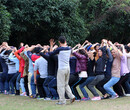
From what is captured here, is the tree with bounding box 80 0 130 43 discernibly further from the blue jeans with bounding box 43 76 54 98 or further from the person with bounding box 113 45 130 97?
the blue jeans with bounding box 43 76 54 98

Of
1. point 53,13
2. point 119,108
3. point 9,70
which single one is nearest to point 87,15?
point 53,13

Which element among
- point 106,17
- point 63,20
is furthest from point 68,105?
point 106,17

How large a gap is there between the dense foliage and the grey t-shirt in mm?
6052

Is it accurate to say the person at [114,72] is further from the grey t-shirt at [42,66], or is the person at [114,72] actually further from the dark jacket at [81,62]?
the grey t-shirt at [42,66]

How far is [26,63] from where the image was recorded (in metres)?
10.7

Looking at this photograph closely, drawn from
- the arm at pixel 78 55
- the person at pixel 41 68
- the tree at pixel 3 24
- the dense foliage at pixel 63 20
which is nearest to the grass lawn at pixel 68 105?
the person at pixel 41 68

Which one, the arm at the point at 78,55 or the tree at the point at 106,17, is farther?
the tree at the point at 106,17

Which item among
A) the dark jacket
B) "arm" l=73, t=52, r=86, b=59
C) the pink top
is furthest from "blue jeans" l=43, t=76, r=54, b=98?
the pink top

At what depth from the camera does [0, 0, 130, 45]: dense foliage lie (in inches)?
697

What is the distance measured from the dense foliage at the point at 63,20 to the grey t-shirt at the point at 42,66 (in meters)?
6.05

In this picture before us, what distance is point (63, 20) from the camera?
62.3ft

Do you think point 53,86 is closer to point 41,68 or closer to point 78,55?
point 41,68

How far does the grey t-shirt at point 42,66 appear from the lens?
9.74 meters

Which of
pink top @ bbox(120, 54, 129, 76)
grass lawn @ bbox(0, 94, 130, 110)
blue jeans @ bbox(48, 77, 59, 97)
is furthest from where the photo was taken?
pink top @ bbox(120, 54, 129, 76)
